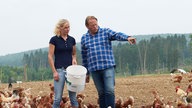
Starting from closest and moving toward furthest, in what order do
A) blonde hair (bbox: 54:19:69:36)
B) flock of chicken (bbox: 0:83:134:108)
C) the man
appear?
1. blonde hair (bbox: 54:19:69:36)
2. the man
3. flock of chicken (bbox: 0:83:134:108)

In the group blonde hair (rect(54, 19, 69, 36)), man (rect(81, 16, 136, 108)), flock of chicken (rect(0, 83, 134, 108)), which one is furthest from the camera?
flock of chicken (rect(0, 83, 134, 108))

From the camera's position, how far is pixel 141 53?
69.8 m

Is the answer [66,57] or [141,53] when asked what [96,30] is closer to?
[66,57]

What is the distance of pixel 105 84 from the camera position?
519 cm

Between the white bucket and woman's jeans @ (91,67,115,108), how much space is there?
217 mm

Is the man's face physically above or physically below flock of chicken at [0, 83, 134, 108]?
above

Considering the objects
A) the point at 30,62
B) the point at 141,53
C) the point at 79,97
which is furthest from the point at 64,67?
the point at 30,62

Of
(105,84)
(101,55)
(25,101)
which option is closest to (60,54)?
(101,55)

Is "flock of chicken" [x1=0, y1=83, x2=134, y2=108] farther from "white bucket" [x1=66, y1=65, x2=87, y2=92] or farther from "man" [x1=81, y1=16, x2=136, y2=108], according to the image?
"man" [x1=81, y1=16, x2=136, y2=108]

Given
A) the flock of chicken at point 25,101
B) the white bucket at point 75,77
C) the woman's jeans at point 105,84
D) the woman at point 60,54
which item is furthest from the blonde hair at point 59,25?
the flock of chicken at point 25,101

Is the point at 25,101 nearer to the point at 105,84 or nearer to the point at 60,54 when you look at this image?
the point at 60,54

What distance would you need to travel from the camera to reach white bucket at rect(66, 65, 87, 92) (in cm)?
508

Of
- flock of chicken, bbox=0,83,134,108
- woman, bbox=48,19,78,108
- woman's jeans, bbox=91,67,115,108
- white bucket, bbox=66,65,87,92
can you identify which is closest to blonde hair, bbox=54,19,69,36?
woman, bbox=48,19,78,108

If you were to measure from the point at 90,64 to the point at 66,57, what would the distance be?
0.36 meters
